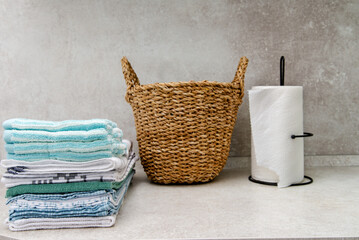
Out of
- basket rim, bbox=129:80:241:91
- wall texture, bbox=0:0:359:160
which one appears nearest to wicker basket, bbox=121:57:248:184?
basket rim, bbox=129:80:241:91

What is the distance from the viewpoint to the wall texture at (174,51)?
117 centimetres

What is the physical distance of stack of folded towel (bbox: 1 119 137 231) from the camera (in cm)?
63

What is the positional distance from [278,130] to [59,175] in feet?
1.87

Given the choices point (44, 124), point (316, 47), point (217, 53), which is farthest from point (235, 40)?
point (44, 124)

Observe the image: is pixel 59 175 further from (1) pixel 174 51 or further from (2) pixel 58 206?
(1) pixel 174 51

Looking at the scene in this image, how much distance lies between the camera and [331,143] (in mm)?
1193

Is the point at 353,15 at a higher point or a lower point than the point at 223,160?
higher

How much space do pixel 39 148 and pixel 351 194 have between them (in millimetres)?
729

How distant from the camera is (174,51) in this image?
1177 millimetres

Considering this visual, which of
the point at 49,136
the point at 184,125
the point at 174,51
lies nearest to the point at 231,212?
the point at 184,125

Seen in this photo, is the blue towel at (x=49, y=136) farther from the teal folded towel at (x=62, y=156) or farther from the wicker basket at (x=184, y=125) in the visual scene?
the wicker basket at (x=184, y=125)

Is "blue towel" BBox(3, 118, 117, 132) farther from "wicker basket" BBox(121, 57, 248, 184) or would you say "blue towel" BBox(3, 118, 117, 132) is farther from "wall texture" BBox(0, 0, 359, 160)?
"wall texture" BBox(0, 0, 359, 160)

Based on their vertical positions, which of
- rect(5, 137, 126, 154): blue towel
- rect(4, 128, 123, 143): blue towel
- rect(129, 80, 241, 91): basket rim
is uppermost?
rect(129, 80, 241, 91): basket rim

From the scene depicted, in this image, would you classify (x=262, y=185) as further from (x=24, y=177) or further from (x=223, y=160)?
(x=24, y=177)
